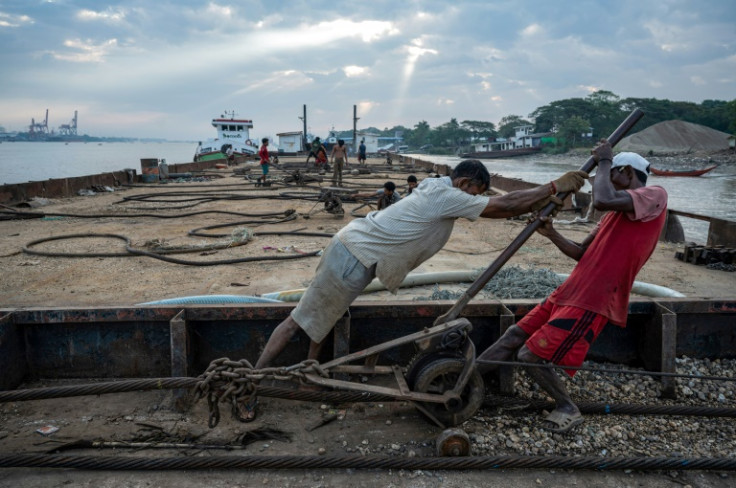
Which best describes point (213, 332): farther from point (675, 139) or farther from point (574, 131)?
point (574, 131)

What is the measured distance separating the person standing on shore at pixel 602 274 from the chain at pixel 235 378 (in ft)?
3.29

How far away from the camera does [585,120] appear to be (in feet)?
256

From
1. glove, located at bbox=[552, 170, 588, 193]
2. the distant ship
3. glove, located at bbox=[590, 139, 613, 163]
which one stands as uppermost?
the distant ship

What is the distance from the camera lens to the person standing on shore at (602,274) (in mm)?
2381

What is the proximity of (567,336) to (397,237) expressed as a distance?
1041 mm

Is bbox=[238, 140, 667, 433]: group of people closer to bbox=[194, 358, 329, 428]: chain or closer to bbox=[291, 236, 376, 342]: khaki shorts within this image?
bbox=[291, 236, 376, 342]: khaki shorts

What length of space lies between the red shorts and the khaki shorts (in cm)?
98

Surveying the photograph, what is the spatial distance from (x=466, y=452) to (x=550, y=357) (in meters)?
0.68

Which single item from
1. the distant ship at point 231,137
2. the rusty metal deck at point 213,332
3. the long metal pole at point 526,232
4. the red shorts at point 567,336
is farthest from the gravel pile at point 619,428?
the distant ship at point 231,137

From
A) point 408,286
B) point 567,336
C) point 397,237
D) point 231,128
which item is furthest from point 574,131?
point 397,237

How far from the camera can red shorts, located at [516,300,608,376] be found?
99.3 inches

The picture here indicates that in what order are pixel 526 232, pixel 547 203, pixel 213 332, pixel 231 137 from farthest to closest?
pixel 231 137 → pixel 213 332 → pixel 526 232 → pixel 547 203

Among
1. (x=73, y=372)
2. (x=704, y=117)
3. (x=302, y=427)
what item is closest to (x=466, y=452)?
(x=302, y=427)

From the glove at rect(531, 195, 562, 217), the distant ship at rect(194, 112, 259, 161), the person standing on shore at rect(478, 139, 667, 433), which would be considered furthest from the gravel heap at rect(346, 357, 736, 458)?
the distant ship at rect(194, 112, 259, 161)
